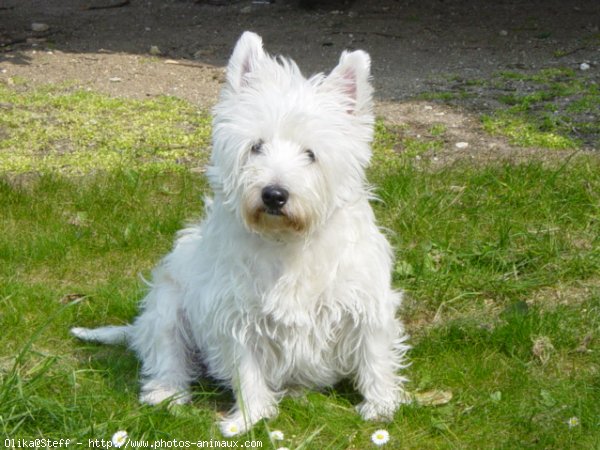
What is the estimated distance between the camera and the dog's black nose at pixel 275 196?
3.54 metres

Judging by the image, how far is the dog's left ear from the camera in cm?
379

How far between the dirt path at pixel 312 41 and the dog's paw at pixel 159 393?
3296 mm

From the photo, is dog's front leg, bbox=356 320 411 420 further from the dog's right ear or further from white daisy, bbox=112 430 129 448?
the dog's right ear

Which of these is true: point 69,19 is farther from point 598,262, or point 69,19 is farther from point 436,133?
point 598,262

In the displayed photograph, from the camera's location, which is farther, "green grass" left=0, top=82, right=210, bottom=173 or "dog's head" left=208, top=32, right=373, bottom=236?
"green grass" left=0, top=82, right=210, bottom=173

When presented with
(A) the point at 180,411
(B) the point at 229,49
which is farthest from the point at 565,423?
(B) the point at 229,49

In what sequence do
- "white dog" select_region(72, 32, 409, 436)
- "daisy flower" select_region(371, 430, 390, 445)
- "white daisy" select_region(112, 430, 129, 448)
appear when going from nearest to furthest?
"white daisy" select_region(112, 430, 129, 448) → "white dog" select_region(72, 32, 409, 436) → "daisy flower" select_region(371, 430, 390, 445)

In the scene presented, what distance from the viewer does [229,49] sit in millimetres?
9781

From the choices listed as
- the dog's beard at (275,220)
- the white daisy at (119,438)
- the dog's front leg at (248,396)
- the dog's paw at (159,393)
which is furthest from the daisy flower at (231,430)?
the dog's beard at (275,220)

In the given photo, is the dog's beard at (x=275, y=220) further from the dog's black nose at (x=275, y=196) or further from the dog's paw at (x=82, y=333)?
the dog's paw at (x=82, y=333)

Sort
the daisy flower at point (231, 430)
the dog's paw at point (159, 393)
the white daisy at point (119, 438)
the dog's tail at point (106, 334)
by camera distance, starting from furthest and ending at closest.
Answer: the dog's tail at point (106, 334) → the dog's paw at point (159, 393) → the daisy flower at point (231, 430) → the white daisy at point (119, 438)

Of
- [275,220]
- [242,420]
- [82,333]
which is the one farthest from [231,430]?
[82,333]

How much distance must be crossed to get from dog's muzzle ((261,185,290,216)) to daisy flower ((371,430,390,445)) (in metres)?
0.98

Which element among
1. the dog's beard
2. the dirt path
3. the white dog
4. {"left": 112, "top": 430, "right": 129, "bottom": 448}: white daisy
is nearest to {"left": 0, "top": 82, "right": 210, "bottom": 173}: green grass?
the dirt path
